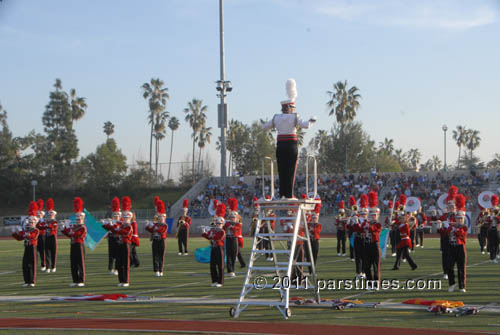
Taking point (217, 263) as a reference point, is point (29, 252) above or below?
above

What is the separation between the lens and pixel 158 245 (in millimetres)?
17969

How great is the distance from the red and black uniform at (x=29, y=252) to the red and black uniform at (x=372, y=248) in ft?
24.8

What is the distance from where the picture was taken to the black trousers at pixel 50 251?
62.7 feet

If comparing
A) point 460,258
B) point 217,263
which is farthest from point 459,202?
point 217,263

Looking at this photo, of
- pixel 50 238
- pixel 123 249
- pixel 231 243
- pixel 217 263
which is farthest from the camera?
pixel 50 238

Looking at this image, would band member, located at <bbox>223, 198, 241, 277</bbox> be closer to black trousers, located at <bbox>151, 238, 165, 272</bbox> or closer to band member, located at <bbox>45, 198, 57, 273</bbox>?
black trousers, located at <bbox>151, 238, 165, 272</bbox>

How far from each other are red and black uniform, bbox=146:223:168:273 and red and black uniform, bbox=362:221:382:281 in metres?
5.81

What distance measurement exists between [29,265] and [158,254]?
347 cm

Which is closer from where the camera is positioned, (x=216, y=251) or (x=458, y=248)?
(x=458, y=248)

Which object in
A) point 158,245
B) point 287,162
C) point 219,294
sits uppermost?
point 287,162

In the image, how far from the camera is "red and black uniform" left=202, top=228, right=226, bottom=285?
14406 millimetres

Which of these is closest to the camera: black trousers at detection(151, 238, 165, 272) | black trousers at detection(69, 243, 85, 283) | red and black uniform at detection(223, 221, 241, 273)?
black trousers at detection(69, 243, 85, 283)

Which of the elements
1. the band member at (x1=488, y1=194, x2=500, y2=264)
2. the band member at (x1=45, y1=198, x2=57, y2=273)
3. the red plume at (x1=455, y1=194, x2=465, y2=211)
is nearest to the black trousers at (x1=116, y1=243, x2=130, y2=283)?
the band member at (x1=45, y1=198, x2=57, y2=273)

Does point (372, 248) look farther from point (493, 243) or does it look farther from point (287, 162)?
point (493, 243)
